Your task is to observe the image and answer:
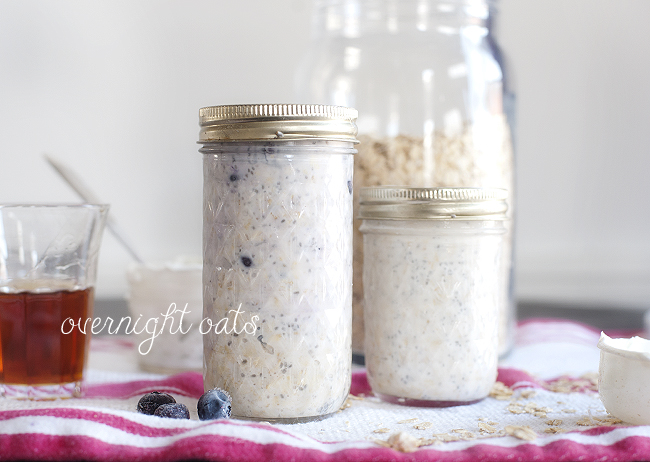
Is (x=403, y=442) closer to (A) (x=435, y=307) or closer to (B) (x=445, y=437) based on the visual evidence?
(B) (x=445, y=437)

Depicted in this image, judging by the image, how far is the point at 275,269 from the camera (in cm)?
78

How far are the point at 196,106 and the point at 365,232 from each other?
1000 mm

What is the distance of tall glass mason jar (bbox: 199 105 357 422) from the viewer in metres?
0.77

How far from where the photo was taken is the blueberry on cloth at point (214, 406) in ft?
2.48

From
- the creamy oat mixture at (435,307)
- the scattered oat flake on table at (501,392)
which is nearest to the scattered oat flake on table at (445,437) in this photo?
the creamy oat mixture at (435,307)

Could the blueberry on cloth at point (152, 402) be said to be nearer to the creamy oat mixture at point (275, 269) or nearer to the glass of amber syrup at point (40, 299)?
the creamy oat mixture at point (275, 269)

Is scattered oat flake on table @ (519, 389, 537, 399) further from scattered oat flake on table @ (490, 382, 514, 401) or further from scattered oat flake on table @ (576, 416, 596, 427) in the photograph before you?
scattered oat flake on table @ (576, 416, 596, 427)

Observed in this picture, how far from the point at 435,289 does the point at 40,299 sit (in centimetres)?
55

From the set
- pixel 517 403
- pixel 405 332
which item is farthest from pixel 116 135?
pixel 517 403

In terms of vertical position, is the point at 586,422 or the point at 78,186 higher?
the point at 78,186

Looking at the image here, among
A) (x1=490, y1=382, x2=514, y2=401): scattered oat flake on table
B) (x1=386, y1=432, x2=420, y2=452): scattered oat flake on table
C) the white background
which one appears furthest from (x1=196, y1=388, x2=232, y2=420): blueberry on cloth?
the white background

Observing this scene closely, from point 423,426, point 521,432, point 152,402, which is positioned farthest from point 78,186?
point 521,432

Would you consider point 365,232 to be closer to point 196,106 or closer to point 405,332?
point 405,332

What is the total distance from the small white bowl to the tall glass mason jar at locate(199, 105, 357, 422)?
34 centimetres
